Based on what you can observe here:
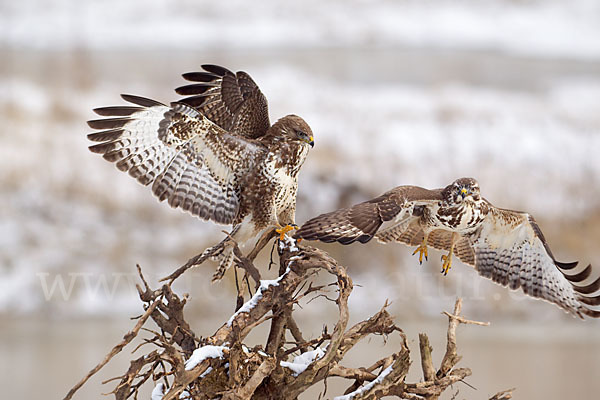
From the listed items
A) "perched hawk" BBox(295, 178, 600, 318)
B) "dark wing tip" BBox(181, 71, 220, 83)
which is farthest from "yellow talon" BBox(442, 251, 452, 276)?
"dark wing tip" BBox(181, 71, 220, 83)

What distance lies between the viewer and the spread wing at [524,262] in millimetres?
1522

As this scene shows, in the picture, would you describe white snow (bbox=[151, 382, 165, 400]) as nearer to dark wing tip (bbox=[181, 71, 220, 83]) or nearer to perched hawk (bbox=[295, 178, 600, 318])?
perched hawk (bbox=[295, 178, 600, 318])

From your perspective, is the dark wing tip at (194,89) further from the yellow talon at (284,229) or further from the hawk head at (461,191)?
the hawk head at (461,191)

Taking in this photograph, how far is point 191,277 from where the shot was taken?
3.80 meters

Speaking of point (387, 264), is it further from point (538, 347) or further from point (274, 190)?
point (274, 190)

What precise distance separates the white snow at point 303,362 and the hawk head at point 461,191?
1.24ft

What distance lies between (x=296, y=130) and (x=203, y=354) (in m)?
0.55

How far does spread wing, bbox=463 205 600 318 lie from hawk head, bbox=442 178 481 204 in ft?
0.39

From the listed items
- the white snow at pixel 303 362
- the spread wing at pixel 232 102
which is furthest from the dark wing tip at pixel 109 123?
the white snow at pixel 303 362

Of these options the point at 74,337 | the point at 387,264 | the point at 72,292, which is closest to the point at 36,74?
the point at 72,292

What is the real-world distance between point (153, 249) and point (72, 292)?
0.50 metres

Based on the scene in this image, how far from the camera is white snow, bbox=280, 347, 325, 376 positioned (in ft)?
4.30

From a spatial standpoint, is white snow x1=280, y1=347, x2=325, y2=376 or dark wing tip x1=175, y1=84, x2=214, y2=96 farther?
dark wing tip x1=175, y1=84, x2=214, y2=96

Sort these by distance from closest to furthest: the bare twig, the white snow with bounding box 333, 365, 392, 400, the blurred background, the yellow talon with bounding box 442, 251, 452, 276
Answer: the bare twig < the white snow with bounding box 333, 365, 392, 400 < the yellow talon with bounding box 442, 251, 452, 276 < the blurred background
